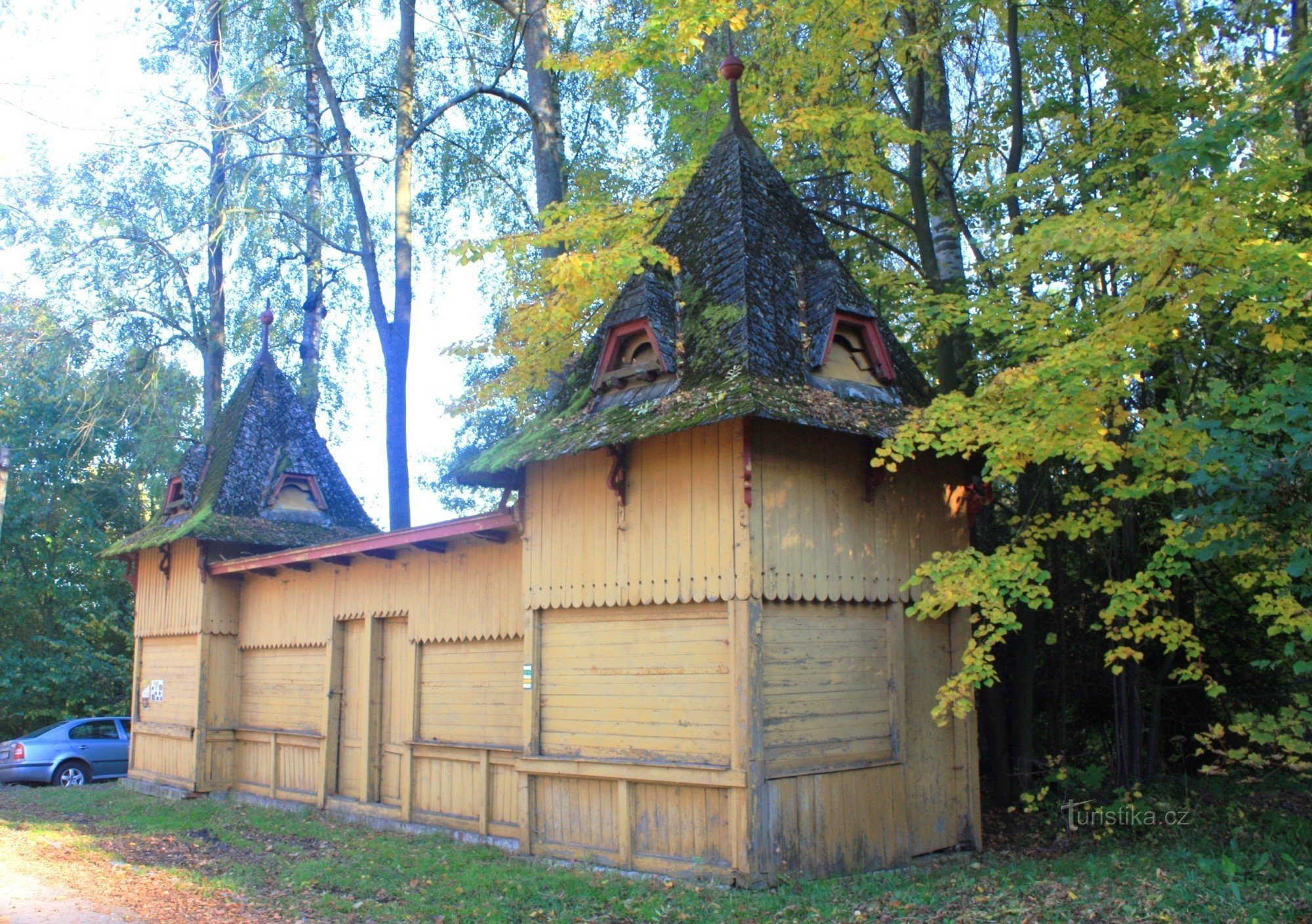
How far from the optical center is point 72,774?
20.3m

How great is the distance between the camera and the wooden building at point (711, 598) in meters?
9.12

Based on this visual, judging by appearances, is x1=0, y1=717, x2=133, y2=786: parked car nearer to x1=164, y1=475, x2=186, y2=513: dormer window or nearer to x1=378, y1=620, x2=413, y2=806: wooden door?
x1=164, y1=475, x2=186, y2=513: dormer window

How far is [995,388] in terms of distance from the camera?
29.9 feet

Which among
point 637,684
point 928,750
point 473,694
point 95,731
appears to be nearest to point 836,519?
point 637,684

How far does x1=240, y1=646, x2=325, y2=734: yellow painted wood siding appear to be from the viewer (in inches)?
600

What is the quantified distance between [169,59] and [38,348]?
7.25 m

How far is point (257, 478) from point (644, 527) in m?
10.8

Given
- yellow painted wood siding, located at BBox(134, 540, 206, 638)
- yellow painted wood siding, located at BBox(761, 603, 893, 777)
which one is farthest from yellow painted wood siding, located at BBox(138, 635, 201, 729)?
yellow painted wood siding, located at BBox(761, 603, 893, 777)

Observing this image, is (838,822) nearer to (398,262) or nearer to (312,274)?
(398,262)

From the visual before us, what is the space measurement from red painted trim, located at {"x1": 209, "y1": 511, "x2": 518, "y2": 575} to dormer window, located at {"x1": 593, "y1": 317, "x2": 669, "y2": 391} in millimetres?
1867

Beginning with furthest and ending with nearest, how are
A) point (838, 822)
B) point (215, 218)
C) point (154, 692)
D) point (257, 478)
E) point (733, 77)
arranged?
1. point (215, 218)
2. point (154, 692)
3. point (257, 478)
4. point (733, 77)
5. point (838, 822)

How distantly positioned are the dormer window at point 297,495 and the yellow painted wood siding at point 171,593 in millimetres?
1529

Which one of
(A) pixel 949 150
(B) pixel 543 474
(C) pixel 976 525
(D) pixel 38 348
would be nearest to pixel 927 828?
(C) pixel 976 525

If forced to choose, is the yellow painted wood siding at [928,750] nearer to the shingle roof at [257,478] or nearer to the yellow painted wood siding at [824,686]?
the yellow painted wood siding at [824,686]
